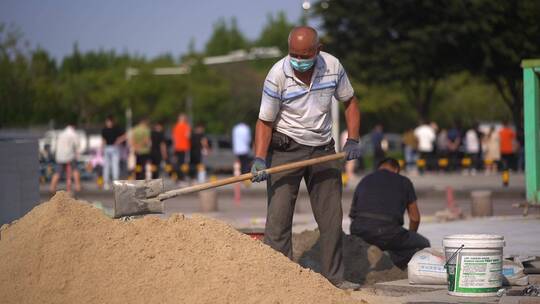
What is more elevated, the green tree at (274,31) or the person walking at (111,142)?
the green tree at (274,31)

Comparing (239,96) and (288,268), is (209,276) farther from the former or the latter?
(239,96)

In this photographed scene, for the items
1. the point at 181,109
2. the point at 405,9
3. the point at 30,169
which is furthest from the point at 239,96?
the point at 30,169

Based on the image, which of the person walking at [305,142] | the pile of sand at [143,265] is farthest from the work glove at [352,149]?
the pile of sand at [143,265]

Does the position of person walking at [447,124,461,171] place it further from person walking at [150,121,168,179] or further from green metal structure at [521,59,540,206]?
green metal structure at [521,59,540,206]

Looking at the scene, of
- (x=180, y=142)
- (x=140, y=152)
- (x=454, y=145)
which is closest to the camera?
(x=140, y=152)

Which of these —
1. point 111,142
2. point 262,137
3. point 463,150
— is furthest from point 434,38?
point 262,137

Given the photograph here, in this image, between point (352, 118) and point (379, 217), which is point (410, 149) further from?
point (352, 118)

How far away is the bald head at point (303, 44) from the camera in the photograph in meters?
8.52

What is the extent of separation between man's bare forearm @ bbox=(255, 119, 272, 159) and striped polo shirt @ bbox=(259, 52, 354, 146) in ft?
0.26

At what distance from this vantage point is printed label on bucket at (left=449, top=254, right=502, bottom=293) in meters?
8.36

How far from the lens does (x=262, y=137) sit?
29.2 feet

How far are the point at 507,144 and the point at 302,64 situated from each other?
79.9 feet

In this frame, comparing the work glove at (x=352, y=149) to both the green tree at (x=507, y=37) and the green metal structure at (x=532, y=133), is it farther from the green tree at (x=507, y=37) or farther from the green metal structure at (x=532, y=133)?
the green tree at (x=507, y=37)

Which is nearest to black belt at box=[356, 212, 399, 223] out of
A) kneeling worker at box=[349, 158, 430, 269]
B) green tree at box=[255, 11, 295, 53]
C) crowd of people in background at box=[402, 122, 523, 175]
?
kneeling worker at box=[349, 158, 430, 269]
